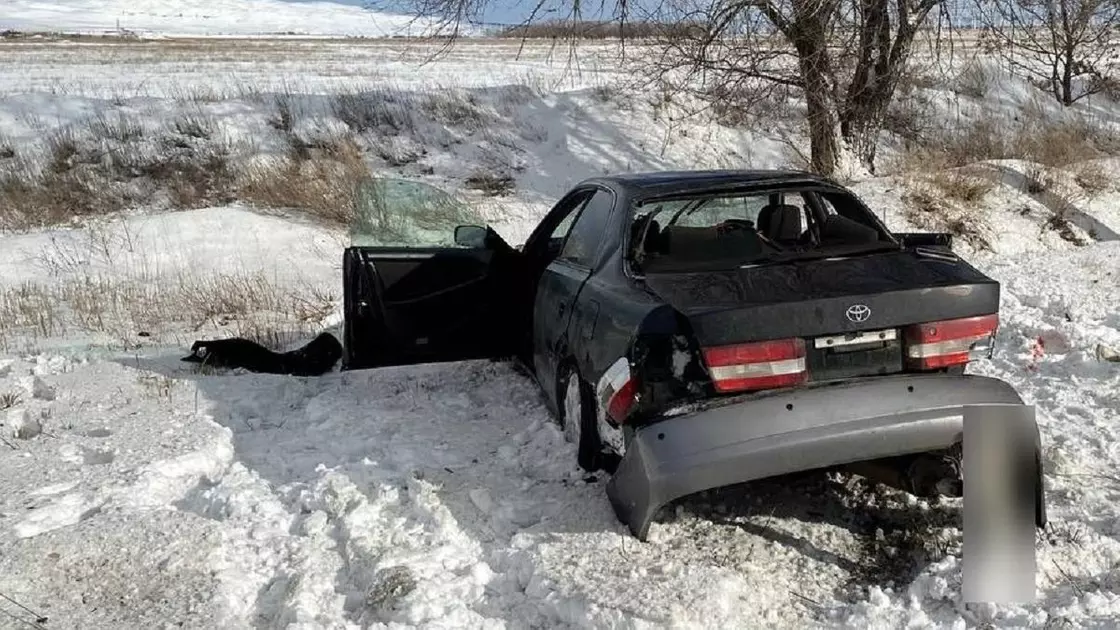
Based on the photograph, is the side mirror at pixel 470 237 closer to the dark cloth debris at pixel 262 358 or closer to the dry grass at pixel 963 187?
the dark cloth debris at pixel 262 358

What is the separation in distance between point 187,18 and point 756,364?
63.0 m

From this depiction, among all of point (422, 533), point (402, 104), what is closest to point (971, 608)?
point (422, 533)

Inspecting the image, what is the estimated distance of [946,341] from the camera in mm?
3158

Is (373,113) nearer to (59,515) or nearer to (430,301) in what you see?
(430,301)

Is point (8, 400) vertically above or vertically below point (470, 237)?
below

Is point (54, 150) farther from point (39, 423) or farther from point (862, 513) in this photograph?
point (862, 513)

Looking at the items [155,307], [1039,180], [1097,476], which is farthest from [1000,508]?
[1039,180]

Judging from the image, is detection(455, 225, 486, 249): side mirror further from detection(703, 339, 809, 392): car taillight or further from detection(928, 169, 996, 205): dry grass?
detection(928, 169, 996, 205): dry grass

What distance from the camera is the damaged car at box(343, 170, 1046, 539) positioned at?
2.97m

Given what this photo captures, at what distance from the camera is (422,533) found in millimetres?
3434

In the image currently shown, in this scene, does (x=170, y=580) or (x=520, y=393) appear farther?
(x=520, y=393)

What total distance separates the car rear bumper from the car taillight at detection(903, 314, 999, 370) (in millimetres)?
87

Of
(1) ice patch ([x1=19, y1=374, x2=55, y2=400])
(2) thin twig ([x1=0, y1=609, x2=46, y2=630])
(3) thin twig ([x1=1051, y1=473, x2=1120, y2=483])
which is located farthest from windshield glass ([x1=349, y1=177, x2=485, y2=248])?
(3) thin twig ([x1=1051, y1=473, x2=1120, y2=483])

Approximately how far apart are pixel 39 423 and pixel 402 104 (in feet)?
39.1
